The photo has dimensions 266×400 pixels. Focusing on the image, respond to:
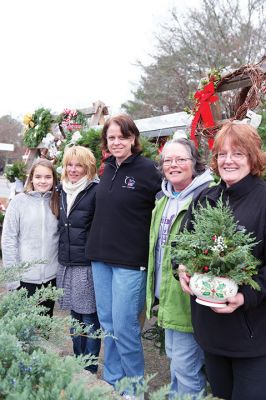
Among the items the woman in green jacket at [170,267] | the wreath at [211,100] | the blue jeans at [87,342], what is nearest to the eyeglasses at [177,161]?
the woman in green jacket at [170,267]

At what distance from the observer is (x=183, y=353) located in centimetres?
244

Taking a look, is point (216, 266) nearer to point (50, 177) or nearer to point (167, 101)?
point (50, 177)

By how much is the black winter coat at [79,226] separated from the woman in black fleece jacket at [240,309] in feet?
4.05

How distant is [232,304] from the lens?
1.87m

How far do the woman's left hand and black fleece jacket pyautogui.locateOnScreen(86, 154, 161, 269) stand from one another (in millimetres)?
1042

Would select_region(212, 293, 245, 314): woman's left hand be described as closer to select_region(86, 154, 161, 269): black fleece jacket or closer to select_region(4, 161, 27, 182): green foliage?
select_region(86, 154, 161, 269): black fleece jacket

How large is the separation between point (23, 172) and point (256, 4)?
13.1 m

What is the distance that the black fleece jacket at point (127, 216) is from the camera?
Answer: 288 cm

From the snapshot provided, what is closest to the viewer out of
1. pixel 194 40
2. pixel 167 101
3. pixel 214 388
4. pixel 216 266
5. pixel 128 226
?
pixel 216 266

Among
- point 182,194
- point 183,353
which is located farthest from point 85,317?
point 182,194

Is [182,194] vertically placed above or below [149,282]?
above

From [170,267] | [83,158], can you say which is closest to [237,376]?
[170,267]

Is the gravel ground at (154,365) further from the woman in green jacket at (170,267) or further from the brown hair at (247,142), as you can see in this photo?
the brown hair at (247,142)

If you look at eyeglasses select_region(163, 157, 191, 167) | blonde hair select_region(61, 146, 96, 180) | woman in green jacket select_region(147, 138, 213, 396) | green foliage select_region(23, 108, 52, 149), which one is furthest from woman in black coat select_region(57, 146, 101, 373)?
green foliage select_region(23, 108, 52, 149)
